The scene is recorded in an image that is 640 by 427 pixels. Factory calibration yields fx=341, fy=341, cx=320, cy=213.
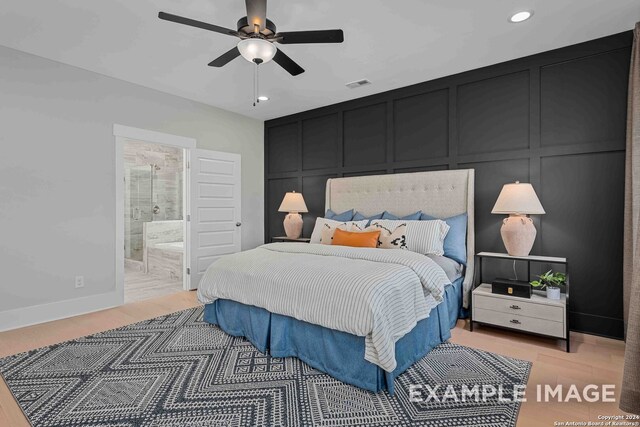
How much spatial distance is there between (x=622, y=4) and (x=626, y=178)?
1322 mm

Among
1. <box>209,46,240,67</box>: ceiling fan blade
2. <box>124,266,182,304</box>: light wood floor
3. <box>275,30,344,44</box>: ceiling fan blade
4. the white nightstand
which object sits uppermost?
<box>209,46,240,67</box>: ceiling fan blade

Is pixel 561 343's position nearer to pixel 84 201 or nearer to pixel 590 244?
pixel 590 244

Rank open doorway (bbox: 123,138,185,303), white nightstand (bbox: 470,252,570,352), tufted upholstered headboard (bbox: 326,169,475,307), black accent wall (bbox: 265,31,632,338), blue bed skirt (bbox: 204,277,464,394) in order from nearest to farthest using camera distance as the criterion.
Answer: blue bed skirt (bbox: 204,277,464,394), white nightstand (bbox: 470,252,570,352), black accent wall (bbox: 265,31,632,338), tufted upholstered headboard (bbox: 326,169,475,307), open doorway (bbox: 123,138,185,303)

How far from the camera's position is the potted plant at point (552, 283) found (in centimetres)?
286

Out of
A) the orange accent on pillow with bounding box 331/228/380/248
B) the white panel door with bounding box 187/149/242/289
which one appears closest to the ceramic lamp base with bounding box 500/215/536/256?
the orange accent on pillow with bounding box 331/228/380/248

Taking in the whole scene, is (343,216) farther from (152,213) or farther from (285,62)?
(152,213)

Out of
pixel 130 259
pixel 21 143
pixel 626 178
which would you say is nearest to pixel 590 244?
pixel 626 178

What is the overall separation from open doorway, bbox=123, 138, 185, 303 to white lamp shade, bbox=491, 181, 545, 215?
4717 mm

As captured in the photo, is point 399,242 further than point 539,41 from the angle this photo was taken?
Yes

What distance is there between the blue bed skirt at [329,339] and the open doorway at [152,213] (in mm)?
3080

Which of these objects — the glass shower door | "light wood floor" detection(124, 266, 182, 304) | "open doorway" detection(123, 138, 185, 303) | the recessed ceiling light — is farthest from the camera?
the glass shower door

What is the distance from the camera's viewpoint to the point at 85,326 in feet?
10.9

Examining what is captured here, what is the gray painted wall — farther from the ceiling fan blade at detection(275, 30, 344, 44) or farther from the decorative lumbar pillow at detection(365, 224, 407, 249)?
the decorative lumbar pillow at detection(365, 224, 407, 249)

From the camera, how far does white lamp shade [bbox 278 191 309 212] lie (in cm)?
493
